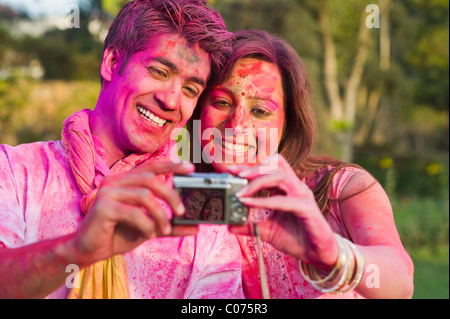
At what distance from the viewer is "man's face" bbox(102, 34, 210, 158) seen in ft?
9.04

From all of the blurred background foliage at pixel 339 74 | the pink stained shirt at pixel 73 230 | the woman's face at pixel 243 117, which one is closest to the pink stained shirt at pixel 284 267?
the pink stained shirt at pixel 73 230

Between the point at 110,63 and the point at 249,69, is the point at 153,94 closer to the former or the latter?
the point at 110,63

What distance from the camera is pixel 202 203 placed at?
2.21 meters

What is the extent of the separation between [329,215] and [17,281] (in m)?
1.58

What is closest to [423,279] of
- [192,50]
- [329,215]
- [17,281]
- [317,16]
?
[329,215]

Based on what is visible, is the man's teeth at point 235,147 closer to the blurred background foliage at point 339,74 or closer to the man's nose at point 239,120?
the man's nose at point 239,120

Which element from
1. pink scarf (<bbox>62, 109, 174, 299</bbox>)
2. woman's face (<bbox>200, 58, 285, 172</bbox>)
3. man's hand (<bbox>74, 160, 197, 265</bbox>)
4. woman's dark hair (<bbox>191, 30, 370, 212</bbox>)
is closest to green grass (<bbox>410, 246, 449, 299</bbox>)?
woman's dark hair (<bbox>191, 30, 370, 212</bbox>)

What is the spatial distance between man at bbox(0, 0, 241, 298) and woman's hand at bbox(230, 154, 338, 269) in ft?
1.74

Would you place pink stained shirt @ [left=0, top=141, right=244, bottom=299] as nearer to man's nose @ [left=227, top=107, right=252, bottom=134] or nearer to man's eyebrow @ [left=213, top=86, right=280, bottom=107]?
man's nose @ [left=227, top=107, right=252, bottom=134]

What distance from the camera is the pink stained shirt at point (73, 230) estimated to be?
8.34ft

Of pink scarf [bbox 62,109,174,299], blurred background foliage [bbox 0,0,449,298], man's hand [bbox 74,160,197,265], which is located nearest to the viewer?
man's hand [bbox 74,160,197,265]

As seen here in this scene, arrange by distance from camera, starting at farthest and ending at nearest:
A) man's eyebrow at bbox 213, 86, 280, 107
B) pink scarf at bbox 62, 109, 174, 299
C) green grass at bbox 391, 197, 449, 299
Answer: green grass at bbox 391, 197, 449, 299
man's eyebrow at bbox 213, 86, 280, 107
pink scarf at bbox 62, 109, 174, 299

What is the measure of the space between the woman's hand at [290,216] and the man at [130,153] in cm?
53

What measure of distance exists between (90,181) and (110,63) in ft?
2.39
